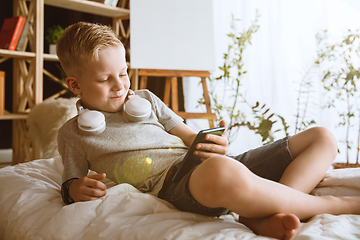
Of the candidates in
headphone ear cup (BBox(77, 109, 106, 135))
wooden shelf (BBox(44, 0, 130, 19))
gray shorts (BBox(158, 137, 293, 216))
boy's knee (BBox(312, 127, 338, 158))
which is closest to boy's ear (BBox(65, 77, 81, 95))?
headphone ear cup (BBox(77, 109, 106, 135))

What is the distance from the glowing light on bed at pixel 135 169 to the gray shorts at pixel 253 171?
0.07 metres

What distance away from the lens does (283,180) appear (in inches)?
34.3

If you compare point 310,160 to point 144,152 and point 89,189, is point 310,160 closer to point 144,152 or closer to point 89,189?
point 144,152

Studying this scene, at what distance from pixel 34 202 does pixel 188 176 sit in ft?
1.44

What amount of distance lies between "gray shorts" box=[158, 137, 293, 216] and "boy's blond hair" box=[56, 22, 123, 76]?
41cm

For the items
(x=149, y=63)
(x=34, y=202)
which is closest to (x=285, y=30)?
(x=149, y=63)

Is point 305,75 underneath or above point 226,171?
above

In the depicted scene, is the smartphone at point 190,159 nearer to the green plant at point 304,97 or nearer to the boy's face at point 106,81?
the boy's face at point 106,81

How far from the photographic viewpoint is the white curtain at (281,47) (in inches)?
97.1

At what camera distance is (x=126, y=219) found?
730 millimetres

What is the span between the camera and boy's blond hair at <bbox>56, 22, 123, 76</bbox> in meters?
0.96

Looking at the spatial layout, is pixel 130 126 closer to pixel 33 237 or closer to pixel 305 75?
pixel 33 237

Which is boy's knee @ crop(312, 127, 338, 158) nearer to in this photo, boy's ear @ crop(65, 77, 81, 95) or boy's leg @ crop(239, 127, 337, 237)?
boy's leg @ crop(239, 127, 337, 237)

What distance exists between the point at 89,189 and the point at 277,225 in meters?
0.46
